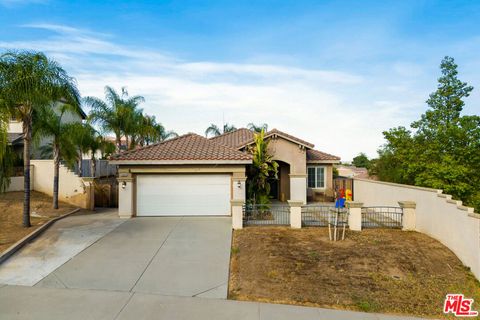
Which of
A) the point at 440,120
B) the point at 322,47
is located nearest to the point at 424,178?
the point at 440,120

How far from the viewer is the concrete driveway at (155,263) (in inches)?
268

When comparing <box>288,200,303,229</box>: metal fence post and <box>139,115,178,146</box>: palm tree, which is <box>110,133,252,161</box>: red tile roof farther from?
<box>139,115,178,146</box>: palm tree

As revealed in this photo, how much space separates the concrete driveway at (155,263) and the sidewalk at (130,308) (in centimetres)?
34

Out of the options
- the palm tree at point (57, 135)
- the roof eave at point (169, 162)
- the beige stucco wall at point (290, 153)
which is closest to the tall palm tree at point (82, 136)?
the palm tree at point (57, 135)

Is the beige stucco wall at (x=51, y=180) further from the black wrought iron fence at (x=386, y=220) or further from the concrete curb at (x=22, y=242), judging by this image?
the black wrought iron fence at (x=386, y=220)

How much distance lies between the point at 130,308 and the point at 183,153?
29.8 feet

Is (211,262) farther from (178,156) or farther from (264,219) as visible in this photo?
(178,156)

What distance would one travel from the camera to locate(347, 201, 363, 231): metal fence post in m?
11.4

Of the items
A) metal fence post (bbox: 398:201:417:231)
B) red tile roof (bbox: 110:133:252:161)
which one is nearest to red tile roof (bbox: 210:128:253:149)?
red tile roof (bbox: 110:133:252:161)

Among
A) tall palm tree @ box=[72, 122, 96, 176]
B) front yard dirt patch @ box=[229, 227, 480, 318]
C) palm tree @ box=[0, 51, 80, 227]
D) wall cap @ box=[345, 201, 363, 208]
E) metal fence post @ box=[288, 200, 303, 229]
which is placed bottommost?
front yard dirt patch @ box=[229, 227, 480, 318]

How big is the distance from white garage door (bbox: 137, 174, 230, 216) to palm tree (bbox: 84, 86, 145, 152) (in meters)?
8.89

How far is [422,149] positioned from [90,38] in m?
19.5

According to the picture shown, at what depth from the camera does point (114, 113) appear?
20969 mm

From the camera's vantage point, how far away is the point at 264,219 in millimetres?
13062
